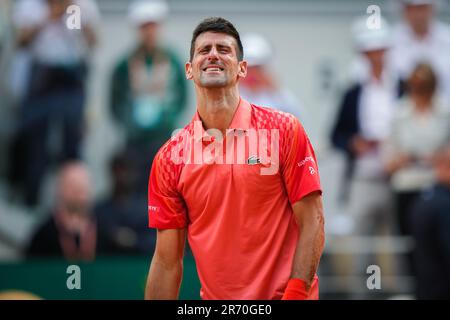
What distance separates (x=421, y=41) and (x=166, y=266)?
17.2 feet

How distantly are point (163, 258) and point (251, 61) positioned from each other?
4349mm

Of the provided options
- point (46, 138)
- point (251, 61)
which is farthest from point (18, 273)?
point (251, 61)

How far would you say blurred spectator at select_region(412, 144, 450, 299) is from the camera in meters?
7.54

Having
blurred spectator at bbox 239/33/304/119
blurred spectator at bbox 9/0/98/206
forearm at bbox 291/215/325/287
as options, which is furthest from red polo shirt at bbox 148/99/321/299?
blurred spectator at bbox 9/0/98/206

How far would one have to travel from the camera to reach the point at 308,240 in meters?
4.02

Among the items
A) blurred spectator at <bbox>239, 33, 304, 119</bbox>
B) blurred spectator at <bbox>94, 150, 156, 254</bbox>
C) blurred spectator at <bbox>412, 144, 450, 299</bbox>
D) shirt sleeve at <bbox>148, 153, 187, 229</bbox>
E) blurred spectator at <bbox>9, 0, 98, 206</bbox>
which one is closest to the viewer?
shirt sleeve at <bbox>148, 153, 187, 229</bbox>

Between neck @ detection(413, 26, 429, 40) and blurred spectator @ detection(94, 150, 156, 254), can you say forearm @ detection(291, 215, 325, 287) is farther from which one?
neck @ detection(413, 26, 429, 40)

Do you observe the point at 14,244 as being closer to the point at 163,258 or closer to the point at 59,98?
the point at 59,98

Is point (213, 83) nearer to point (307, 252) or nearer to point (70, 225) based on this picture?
point (307, 252)

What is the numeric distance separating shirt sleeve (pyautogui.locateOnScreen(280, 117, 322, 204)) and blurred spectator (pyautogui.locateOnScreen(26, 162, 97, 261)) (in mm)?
4695

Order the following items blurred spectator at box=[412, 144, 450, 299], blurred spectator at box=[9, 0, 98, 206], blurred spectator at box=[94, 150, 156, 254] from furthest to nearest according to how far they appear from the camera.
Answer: blurred spectator at box=[9, 0, 98, 206]
blurred spectator at box=[94, 150, 156, 254]
blurred spectator at box=[412, 144, 450, 299]

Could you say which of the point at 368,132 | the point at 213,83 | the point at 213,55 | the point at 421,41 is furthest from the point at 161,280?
the point at 421,41

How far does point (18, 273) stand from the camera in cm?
865

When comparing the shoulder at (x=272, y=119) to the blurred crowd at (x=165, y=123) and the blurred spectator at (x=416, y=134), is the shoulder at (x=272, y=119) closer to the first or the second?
the blurred crowd at (x=165, y=123)
